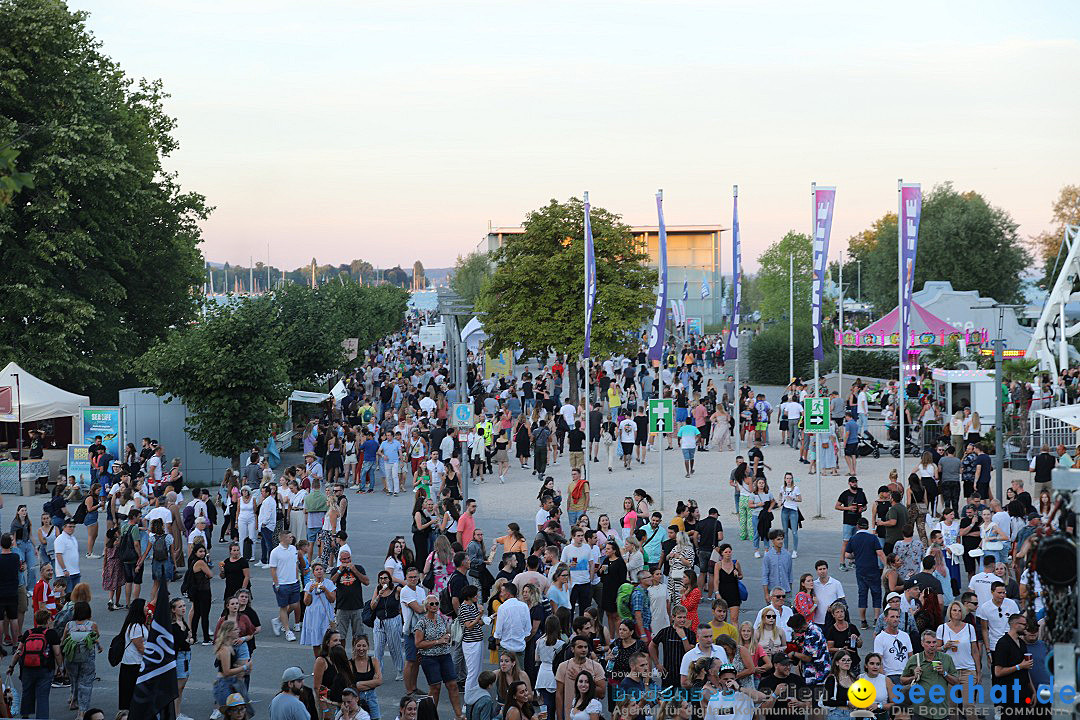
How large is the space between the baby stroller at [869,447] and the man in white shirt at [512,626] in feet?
60.5

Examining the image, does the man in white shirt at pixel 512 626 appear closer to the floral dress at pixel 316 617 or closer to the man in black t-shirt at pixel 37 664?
the floral dress at pixel 316 617

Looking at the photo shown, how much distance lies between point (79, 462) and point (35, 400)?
79.1 inches

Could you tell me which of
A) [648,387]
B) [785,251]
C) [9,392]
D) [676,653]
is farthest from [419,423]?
[785,251]

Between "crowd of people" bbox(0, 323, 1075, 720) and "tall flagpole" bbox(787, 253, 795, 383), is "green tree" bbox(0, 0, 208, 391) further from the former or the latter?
"tall flagpole" bbox(787, 253, 795, 383)

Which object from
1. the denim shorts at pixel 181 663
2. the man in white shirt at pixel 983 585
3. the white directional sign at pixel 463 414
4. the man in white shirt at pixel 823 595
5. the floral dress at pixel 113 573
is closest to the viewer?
the denim shorts at pixel 181 663

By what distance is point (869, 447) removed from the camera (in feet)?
91.9

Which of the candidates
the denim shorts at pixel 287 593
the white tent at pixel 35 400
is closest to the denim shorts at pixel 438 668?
the denim shorts at pixel 287 593

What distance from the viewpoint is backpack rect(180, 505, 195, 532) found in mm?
17188

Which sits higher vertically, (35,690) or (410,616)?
(410,616)

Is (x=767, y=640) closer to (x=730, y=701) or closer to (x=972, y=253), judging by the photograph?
(x=730, y=701)

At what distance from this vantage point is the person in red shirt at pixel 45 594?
12891 mm

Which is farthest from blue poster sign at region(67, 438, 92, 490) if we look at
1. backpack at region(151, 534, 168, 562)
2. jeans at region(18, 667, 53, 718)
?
jeans at region(18, 667, 53, 718)

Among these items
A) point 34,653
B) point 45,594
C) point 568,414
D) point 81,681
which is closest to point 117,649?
point 34,653

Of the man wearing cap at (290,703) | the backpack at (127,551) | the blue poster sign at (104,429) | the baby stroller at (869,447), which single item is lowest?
the man wearing cap at (290,703)
